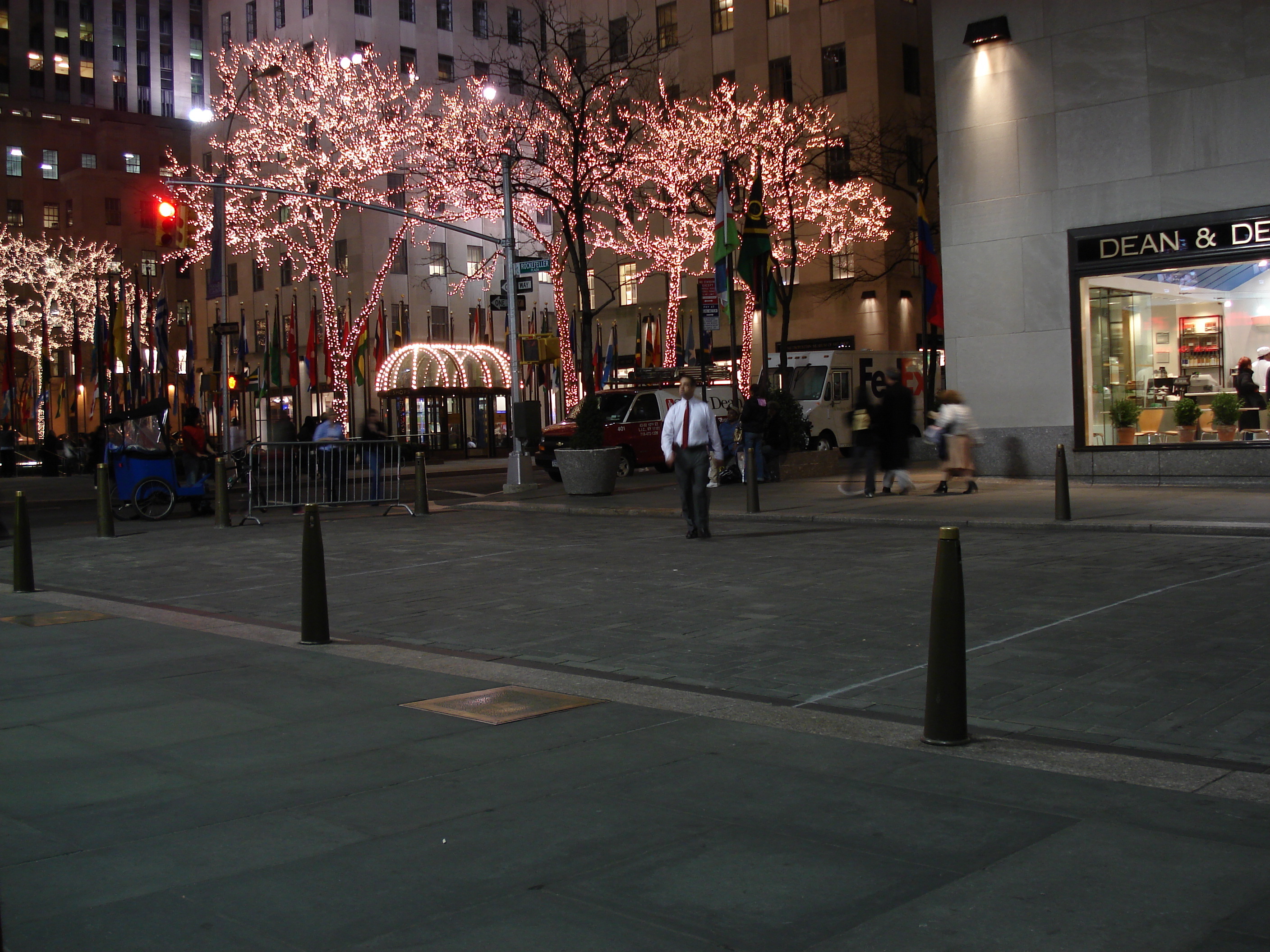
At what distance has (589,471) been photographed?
867 inches

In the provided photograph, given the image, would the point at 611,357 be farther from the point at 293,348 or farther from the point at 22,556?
the point at 22,556

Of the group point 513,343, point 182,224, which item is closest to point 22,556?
point 182,224

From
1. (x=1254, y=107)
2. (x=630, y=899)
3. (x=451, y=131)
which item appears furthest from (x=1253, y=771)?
(x=451, y=131)

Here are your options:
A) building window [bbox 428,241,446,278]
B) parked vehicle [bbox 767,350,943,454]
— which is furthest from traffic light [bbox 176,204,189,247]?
building window [bbox 428,241,446,278]

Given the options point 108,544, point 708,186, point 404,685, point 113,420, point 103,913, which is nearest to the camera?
point 103,913

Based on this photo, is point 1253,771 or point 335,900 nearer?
point 335,900

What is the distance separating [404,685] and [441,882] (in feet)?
10.4

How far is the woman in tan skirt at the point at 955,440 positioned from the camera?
19.1m

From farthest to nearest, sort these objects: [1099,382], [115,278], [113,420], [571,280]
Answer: [115,278] < [571,280] < [113,420] < [1099,382]

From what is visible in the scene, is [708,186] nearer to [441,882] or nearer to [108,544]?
[108,544]

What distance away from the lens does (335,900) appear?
381 centimetres

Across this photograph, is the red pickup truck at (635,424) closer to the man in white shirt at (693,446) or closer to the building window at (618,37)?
the man in white shirt at (693,446)

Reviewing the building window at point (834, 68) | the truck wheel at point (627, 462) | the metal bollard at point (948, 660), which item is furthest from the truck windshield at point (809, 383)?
the metal bollard at point (948, 660)

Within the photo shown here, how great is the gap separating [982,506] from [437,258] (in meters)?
44.7
